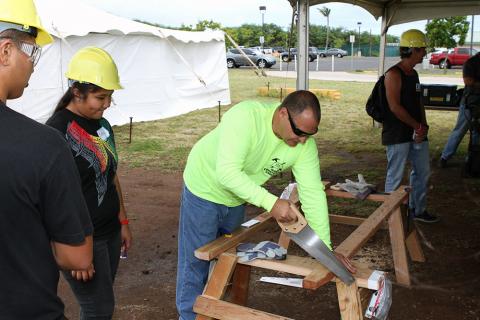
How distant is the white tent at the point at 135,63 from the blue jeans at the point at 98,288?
7290 millimetres

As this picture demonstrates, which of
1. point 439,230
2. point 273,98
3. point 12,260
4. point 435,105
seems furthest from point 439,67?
point 12,260

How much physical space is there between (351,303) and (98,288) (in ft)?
3.95

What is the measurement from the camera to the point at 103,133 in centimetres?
240

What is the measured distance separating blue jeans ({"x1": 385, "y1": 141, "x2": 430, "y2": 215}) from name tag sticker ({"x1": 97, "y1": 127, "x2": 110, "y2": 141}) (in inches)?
123

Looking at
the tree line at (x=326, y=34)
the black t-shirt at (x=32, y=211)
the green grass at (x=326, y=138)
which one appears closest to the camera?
the black t-shirt at (x=32, y=211)

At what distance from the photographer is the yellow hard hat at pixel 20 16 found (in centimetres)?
130

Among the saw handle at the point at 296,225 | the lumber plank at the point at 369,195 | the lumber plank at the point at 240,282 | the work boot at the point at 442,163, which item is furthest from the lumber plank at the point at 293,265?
the work boot at the point at 442,163

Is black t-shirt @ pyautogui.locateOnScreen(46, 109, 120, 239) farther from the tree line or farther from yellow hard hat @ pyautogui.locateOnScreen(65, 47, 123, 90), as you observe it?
the tree line

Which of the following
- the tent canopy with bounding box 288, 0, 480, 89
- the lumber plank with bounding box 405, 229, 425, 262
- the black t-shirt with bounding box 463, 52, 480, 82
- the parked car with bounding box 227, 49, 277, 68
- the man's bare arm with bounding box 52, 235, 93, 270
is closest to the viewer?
the man's bare arm with bounding box 52, 235, 93, 270

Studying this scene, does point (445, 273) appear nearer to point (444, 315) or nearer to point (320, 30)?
point (444, 315)

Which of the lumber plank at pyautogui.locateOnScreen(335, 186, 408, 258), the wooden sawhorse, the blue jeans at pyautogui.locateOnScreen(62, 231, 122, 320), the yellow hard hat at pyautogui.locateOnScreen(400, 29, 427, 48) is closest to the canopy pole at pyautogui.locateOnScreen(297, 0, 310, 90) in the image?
the yellow hard hat at pyautogui.locateOnScreen(400, 29, 427, 48)

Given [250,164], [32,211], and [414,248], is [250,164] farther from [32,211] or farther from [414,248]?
[414,248]

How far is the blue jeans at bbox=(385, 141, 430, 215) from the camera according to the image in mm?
4707

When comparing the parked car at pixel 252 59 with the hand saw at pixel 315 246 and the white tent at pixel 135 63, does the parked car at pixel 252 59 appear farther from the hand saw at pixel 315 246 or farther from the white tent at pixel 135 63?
the hand saw at pixel 315 246
